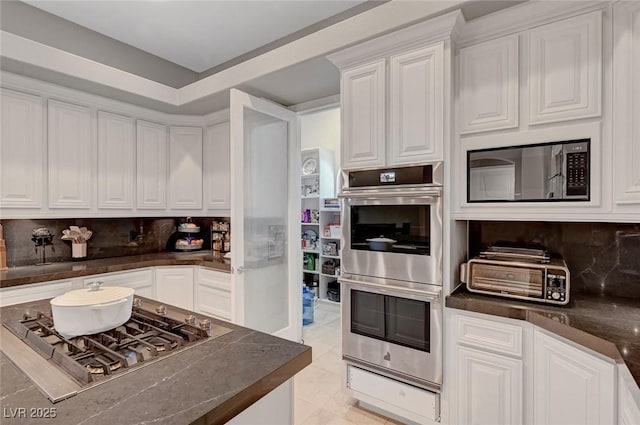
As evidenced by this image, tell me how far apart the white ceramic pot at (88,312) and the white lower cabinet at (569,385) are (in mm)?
1808

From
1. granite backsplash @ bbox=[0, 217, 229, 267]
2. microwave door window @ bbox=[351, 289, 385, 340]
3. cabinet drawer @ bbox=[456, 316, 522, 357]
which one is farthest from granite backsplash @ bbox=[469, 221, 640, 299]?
granite backsplash @ bbox=[0, 217, 229, 267]

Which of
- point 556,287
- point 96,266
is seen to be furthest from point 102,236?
point 556,287

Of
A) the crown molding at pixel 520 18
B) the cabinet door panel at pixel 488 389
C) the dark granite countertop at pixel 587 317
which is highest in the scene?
the crown molding at pixel 520 18

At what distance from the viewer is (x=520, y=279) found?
1.61 m

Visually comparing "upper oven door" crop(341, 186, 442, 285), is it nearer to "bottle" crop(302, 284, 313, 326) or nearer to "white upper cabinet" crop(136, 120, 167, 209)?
"bottle" crop(302, 284, 313, 326)

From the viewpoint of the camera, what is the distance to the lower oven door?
1.74 meters

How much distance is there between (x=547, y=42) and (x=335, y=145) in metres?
3.28

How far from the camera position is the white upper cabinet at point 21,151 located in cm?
235

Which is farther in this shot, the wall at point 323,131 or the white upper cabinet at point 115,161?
the wall at point 323,131

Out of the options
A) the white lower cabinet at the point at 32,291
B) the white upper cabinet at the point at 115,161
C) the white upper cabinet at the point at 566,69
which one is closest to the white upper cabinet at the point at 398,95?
the white upper cabinet at the point at 566,69

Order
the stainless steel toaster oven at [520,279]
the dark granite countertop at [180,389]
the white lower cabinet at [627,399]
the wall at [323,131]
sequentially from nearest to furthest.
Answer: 1. the dark granite countertop at [180,389]
2. the white lower cabinet at [627,399]
3. the stainless steel toaster oven at [520,279]
4. the wall at [323,131]

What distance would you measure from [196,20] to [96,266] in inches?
89.0

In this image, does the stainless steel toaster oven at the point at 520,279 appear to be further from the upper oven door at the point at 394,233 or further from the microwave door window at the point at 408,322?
the microwave door window at the point at 408,322

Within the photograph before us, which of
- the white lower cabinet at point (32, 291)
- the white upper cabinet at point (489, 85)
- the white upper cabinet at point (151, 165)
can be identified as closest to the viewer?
the white upper cabinet at point (489, 85)
